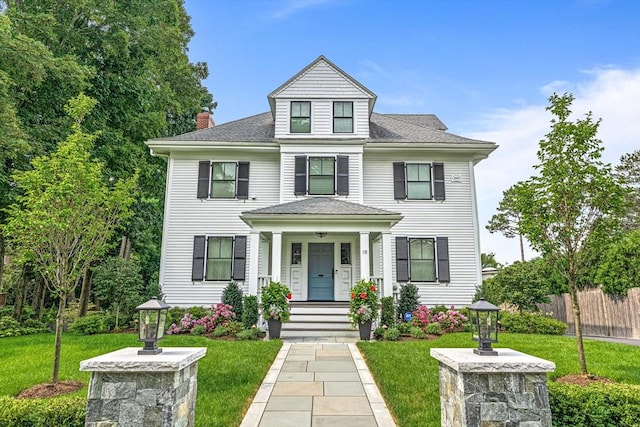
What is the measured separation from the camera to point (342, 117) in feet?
41.9

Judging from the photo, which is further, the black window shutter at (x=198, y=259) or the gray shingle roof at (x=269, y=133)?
the gray shingle roof at (x=269, y=133)

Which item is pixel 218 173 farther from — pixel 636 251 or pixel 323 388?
pixel 636 251

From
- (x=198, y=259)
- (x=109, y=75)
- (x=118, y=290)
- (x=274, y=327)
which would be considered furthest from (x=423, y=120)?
(x=118, y=290)

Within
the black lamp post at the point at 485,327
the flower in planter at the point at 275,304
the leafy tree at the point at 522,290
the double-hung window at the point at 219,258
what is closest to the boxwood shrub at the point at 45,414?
the black lamp post at the point at 485,327

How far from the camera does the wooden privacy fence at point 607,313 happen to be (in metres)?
10.0

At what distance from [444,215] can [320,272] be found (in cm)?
464

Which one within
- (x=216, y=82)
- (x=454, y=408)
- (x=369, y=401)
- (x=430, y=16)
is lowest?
(x=369, y=401)

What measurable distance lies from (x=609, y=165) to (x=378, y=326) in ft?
20.3

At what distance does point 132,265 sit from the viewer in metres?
11.5

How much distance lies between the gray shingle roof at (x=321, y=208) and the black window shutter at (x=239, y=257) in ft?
6.07

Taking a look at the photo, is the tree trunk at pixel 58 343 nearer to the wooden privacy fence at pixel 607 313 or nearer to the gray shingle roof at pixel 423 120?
the wooden privacy fence at pixel 607 313

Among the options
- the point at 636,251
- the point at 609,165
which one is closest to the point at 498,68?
the point at 636,251

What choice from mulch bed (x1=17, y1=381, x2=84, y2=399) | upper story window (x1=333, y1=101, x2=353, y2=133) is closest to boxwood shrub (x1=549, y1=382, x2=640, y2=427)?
mulch bed (x1=17, y1=381, x2=84, y2=399)

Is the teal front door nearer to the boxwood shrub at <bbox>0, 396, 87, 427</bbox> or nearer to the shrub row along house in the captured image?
the shrub row along house
